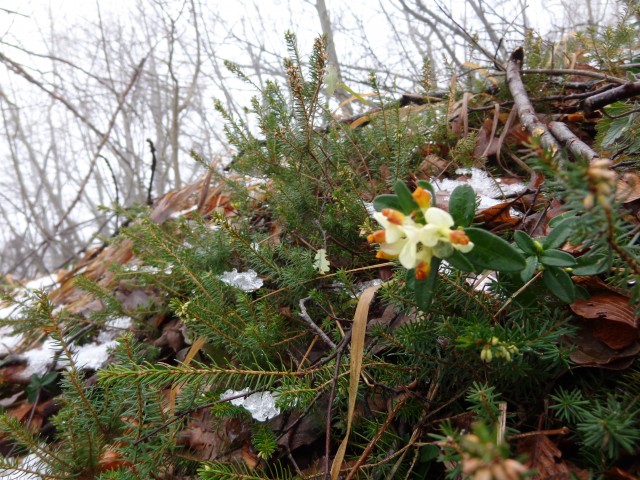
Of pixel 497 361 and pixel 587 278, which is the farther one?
pixel 587 278

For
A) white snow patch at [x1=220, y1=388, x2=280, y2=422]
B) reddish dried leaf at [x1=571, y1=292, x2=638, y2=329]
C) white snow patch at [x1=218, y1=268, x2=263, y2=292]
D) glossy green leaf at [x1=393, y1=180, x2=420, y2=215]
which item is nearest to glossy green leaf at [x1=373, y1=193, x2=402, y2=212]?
glossy green leaf at [x1=393, y1=180, x2=420, y2=215]

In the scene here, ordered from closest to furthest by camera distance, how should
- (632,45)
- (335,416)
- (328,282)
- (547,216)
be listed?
(335,416) < (547,216) < (328,282) < (632,45)

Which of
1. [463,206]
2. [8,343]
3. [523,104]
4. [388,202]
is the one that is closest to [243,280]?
[388,202]

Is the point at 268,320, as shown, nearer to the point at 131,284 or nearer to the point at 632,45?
the point at 131,284

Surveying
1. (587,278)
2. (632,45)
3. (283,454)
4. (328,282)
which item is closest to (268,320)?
(328,282)

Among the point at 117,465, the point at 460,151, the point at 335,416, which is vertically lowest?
the point at 117,465

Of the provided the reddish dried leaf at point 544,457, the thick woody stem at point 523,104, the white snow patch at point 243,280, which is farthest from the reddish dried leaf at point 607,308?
the white snow patch at point 243,280
